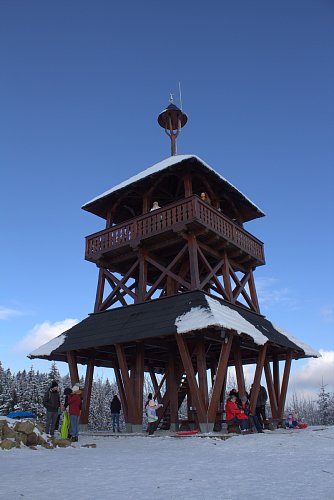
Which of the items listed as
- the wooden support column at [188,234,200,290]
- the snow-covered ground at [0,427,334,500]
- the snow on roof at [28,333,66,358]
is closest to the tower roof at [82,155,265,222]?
the wooden support column at [188,234,200,290]

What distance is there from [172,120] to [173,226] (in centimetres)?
892

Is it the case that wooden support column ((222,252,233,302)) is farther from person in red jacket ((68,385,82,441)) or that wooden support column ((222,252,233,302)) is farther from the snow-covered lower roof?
person in red jacket ((68,385,82,441))

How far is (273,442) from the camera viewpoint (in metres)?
10.2

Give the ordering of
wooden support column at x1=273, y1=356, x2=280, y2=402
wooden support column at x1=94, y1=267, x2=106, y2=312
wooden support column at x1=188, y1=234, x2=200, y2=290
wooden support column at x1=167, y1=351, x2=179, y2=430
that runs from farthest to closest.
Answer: wooden support column at x1=273, y1=356, x2=280, y2=402
wooden support column at x1=94, y1=267, x2=106, y2=312
wooden support column at x1=167, y1=351, x2=179, y2=430
wooden support column at x1=188, y1=234, x2=200, y2=290

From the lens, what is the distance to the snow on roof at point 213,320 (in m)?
13.3

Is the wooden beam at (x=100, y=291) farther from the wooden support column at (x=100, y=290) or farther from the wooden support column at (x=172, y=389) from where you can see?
the wooden support column at (x=172, y=389)

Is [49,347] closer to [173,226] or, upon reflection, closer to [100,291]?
[100,291]

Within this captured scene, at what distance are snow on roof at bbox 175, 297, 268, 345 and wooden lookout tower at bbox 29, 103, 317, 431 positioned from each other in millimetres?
47

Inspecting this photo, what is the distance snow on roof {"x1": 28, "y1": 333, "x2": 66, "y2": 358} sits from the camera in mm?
17672

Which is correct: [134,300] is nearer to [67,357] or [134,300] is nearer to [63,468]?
[67,357]

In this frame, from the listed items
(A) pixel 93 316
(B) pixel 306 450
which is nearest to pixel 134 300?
(A) pixel 93 316

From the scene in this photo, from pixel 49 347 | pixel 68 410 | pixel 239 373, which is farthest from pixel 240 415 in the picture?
pixel 49 347

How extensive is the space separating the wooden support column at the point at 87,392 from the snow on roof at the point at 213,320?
5864 mm

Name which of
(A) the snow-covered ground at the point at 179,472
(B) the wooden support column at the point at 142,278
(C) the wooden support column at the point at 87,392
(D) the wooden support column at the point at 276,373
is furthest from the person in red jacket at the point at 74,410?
(D) the wooden support column at the point at 276,373
